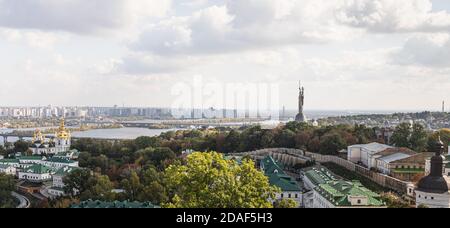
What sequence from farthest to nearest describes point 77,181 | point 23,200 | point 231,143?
1. point 231,143
2. point 23,200
3. point 77,181

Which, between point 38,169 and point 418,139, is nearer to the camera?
point 418,139

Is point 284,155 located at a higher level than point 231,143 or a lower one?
lower

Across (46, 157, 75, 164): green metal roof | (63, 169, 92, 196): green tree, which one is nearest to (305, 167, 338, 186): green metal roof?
(63, 169, 92, 196): green tree

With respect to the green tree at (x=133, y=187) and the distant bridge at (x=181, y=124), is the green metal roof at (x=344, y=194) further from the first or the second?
the distant bridge at (x=181, y=124)

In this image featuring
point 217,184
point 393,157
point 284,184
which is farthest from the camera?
point 393,157

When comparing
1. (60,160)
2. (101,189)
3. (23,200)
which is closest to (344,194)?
(101,189)

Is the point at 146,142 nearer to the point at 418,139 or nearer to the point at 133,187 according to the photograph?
the point at 133,187

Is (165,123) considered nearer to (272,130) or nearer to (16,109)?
(16,109)

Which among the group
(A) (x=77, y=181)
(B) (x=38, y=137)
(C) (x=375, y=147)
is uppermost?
(C) (x=375, y=147)
